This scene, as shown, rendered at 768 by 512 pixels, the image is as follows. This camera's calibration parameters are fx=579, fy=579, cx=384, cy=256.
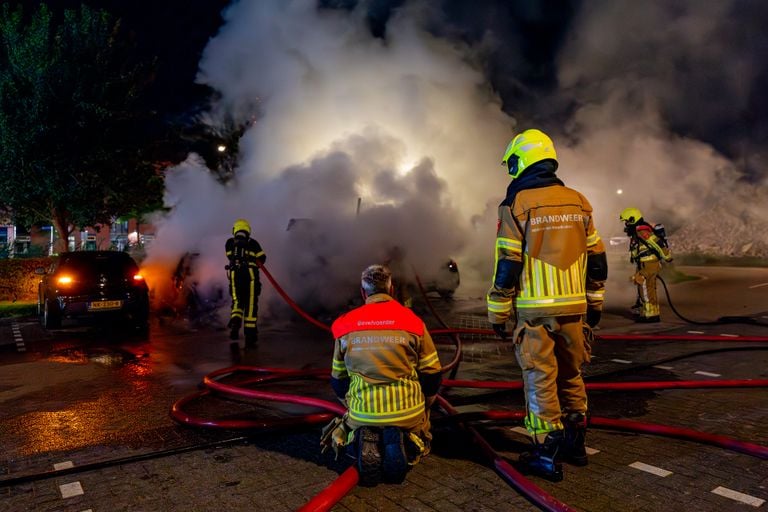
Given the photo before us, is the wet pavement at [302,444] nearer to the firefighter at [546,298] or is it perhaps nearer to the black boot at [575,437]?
the black boot at [575,437]

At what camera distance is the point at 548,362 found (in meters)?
3.44

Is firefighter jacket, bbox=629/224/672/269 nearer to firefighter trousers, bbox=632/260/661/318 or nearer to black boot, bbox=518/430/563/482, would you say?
firefighter trousers, bbox=632/260/661/318

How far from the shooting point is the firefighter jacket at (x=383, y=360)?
11.0ft

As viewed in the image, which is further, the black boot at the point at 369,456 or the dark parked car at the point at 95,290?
the dark parked car at the point at 95,290

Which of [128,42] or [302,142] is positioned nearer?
[302,142]

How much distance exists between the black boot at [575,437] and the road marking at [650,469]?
12.2 inches

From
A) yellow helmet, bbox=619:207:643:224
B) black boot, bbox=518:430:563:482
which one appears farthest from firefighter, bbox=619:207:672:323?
black boot, bbox=518:430:563:482

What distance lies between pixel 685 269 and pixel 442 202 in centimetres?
1357

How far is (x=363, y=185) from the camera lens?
1182 centimetres

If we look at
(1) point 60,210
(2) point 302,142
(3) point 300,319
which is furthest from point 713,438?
(1) point 60,210

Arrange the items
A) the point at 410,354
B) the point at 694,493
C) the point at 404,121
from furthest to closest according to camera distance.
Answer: the point at 404,121 → the point at 410,354 → the point at 694,493

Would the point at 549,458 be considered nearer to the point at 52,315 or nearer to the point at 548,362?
the point at 548,362

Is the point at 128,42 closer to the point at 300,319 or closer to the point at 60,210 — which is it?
the point at 60,210

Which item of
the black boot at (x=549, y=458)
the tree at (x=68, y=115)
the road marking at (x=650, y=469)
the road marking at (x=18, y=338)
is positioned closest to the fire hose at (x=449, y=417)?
the black boot at (x=549, y=458)
